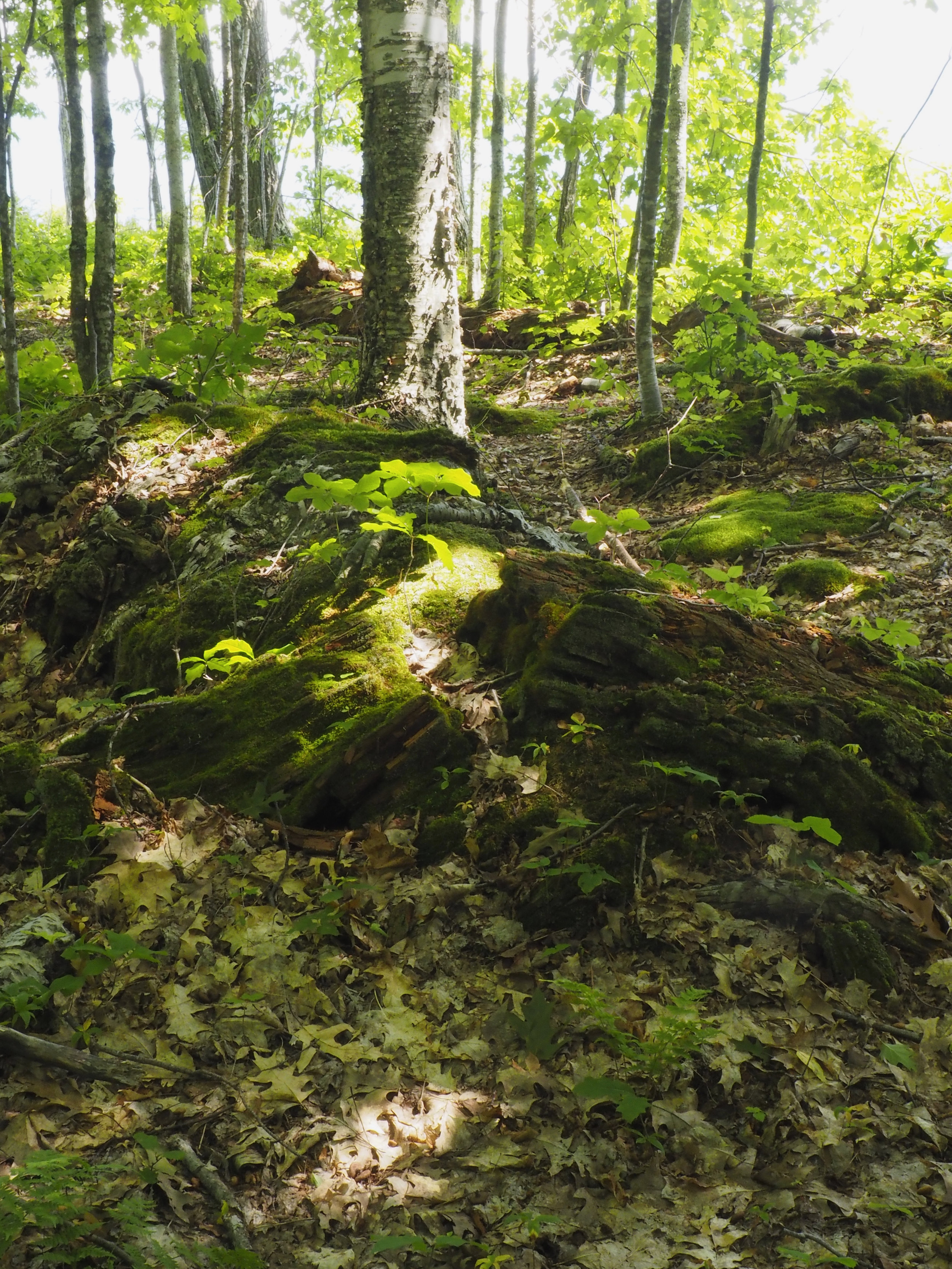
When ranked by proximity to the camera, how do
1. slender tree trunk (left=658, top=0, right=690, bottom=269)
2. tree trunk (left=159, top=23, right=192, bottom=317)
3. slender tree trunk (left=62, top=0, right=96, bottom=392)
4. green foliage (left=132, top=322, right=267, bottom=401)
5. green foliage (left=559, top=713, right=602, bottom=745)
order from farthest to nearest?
tree trunk (left=159, top=23, right=192, bottom=317) < slender tree trunk (left=658, top=0, right=690, bottom=269) < slender tree trunk (left=62, top=0, right=96, bottom=392) < green foliage (left=132, top=322, right=267, bottom=401) < green foliage (left=559, top=713, right=602, bottom=745)

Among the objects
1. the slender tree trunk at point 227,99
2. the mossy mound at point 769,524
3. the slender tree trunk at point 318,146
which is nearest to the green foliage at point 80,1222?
the mossy mound at point 769,524

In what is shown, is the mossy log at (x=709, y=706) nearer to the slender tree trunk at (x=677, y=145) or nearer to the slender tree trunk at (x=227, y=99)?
the slender tree trunk at (x=227, y=99)

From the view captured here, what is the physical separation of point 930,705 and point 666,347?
26.1ft

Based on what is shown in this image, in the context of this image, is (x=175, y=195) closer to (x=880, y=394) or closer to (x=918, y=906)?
(x=880, y=394)

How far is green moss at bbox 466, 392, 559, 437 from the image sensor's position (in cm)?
862

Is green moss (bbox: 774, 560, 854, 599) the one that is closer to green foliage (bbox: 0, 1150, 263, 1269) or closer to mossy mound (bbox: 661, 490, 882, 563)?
mossy mound (bbox: 661, 490, 882, 563)

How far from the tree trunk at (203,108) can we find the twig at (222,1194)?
1634 cm

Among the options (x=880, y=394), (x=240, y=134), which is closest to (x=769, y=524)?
(x=880, y=394)

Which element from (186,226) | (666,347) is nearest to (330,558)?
(666,347)

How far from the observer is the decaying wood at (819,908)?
8.39 ft

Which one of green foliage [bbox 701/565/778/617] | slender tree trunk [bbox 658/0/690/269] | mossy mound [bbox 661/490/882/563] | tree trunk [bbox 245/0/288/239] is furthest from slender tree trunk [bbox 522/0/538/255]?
green foliage [bbox 701/565/778/617]

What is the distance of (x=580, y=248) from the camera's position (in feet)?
34.5

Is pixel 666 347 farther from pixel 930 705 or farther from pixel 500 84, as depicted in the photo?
pixel 930 705

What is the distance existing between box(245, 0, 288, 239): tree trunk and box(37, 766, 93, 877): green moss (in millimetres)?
A: 13200
